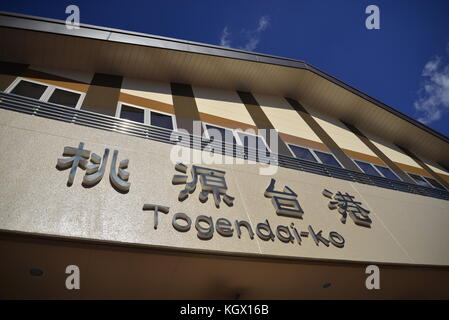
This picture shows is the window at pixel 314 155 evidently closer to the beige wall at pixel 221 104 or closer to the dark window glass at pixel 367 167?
the dark window glass at pixel 367 167

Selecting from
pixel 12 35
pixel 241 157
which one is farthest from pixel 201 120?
pixel 12 35

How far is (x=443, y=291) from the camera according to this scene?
225 inches

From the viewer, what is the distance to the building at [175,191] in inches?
146

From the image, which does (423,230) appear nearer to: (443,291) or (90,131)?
(443,291)

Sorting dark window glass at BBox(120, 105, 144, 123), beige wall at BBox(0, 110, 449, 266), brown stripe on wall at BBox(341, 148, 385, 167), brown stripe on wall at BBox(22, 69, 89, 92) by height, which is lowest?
beige wall at BBox(0, 110, 449, 266)

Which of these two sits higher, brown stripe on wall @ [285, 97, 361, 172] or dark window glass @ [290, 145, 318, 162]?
brown stripe on wall @ [285, 97, 361, 172]

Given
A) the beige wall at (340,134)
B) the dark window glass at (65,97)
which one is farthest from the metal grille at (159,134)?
the beige wall at (340,134)

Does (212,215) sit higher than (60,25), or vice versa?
(60,25)

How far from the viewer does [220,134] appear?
7.46 m

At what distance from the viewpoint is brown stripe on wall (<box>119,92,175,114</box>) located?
7371mm

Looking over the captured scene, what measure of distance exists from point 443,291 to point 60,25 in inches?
411

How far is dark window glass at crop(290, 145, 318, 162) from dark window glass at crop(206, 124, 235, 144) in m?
1.73

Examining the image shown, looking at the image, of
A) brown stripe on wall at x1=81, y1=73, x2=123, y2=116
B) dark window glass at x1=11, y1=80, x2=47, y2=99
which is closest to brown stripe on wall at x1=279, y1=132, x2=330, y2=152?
brown stripe on wall at x1=81, y1=73, x2=123, y2=116

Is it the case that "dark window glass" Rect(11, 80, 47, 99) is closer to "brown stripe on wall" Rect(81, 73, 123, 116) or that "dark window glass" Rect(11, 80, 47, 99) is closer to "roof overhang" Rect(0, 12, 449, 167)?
"brown stripe on wall" Rect(81, 73, 123, 116)
